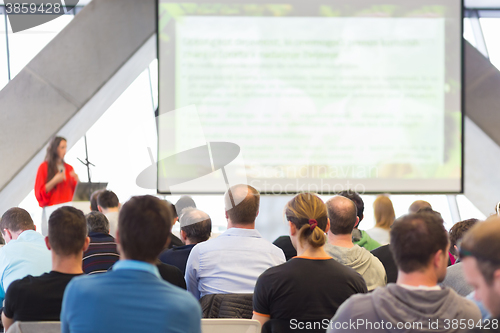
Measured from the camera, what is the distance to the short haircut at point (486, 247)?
995 millimetres

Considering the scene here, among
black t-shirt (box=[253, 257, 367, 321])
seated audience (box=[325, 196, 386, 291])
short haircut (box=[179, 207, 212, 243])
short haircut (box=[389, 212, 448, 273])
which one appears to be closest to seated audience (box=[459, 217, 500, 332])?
short haircut (box=[389, 212, 448, 273])

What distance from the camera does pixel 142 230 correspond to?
1.16 meters

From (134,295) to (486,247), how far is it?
0.83m

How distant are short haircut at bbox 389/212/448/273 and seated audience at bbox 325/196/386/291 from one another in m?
0.85

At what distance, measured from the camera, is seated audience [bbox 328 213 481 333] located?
1182mm

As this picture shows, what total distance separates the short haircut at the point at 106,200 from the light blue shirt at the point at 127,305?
2482mm

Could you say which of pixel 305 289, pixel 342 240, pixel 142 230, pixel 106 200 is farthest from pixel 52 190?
pixel 142 230

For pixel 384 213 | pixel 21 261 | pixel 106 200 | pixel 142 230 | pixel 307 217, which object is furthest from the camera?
pixel 106 200

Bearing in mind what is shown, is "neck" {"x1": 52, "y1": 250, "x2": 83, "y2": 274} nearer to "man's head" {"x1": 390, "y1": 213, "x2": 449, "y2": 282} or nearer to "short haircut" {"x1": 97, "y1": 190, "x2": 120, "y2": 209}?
"man's head" {"x1": 390, "y1": 213, "x2": 449, "y2": 282}

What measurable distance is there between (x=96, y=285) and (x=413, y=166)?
442 centimetres

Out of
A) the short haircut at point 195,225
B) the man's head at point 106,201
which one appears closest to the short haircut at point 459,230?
the short haircut at point 195,225

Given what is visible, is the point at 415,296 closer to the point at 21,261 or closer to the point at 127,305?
the point at 127,305

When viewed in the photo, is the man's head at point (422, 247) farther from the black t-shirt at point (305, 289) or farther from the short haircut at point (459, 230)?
the short haircut at point (459, 230)

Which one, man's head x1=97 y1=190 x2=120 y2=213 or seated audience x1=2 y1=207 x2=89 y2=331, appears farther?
man's head x1=97 y1=190 x2=120 y2=213
